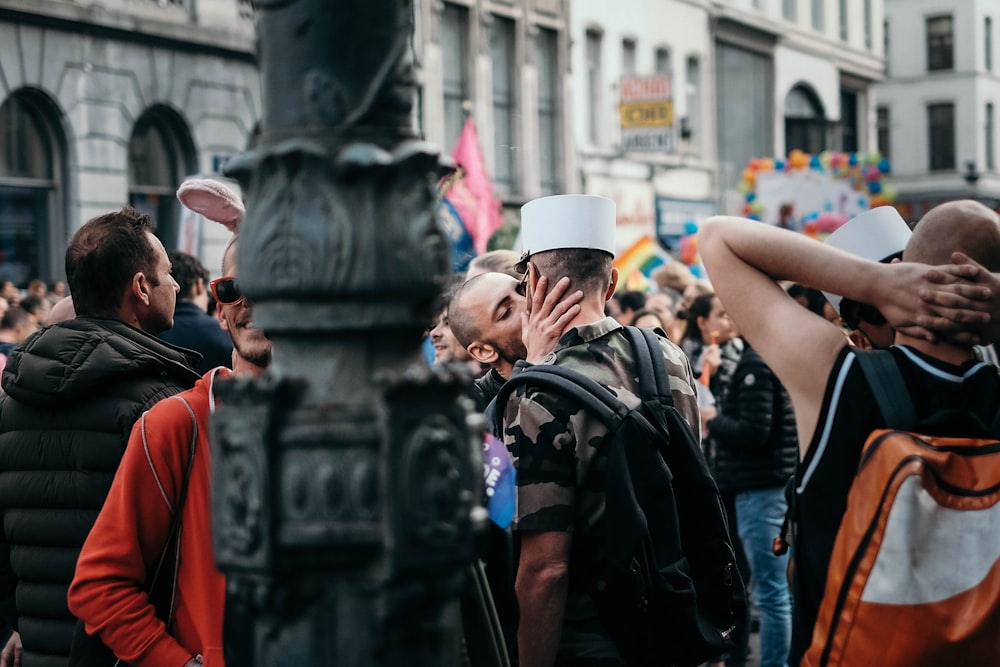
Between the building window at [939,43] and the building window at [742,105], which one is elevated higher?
the building window at [939,43]

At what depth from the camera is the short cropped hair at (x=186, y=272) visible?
7.42m

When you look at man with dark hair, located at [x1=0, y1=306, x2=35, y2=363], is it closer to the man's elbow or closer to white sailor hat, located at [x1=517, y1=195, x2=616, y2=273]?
white sailor hat, located at [x1=517, y1=195, x2=616, y2=273]

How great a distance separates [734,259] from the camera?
3285 millimetres

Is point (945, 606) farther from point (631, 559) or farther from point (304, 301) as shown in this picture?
point (304, 301)

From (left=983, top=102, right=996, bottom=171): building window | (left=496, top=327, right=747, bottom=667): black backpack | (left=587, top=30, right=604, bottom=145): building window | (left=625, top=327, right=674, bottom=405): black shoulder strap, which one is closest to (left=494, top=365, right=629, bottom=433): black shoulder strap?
(left=496, top=327, right=747, bottom=667): black backpack

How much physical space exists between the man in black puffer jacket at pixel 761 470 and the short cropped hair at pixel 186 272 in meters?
3.10

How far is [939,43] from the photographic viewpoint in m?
63.0

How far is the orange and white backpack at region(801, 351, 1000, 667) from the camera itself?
2885 mm

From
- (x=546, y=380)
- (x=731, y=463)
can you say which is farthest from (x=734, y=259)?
(x=731, y=463)

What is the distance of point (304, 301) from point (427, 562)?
1.36 feet

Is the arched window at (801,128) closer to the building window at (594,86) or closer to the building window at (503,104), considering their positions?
the building window at (594,86)


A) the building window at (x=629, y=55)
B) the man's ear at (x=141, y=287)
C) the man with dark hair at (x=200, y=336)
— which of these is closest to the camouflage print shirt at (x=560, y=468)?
the man's ear at (x=141, y=287)

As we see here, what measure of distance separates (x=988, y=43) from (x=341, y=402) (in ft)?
216

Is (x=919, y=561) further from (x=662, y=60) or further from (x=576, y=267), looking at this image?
(x=662, y=60)
